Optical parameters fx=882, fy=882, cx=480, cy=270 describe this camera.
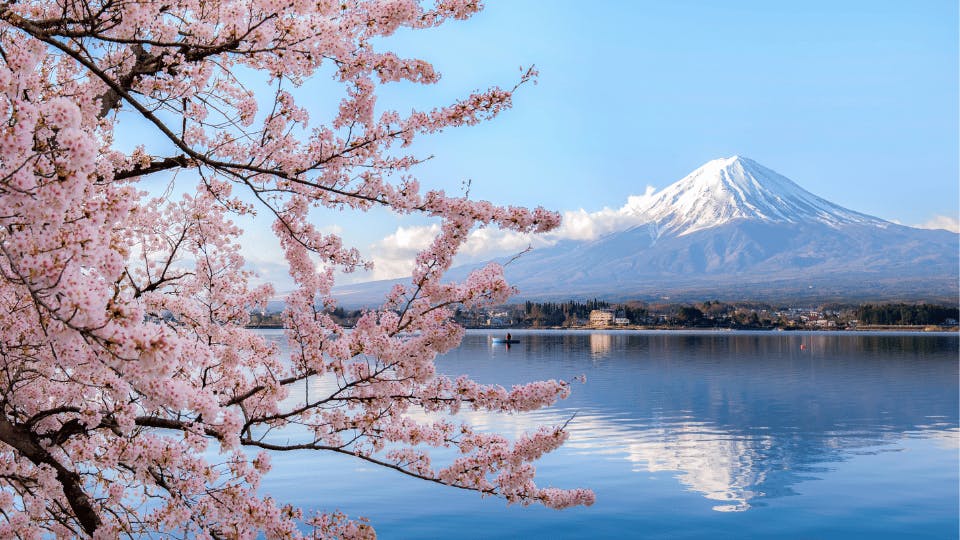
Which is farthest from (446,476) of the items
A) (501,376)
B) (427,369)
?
(501,376)

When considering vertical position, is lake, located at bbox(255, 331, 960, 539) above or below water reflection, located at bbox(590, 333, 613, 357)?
below

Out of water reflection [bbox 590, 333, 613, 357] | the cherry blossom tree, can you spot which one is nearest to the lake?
the cherry blossom tree

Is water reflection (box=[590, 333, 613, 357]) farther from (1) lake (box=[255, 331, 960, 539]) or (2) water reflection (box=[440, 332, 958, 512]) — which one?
(1) lake (box=[255, 331, 960, 539])

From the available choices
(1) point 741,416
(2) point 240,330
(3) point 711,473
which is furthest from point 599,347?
(2) point 240,330

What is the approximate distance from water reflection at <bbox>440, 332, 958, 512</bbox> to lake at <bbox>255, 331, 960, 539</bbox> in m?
0.10

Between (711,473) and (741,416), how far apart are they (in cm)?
1464

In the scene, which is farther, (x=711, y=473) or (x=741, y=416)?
(x=741, y=416)

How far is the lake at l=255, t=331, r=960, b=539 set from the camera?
67.8 ft

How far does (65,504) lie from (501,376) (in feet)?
164

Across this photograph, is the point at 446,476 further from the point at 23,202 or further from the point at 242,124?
the point at 23,202

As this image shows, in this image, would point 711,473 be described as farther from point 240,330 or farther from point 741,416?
point 240,330

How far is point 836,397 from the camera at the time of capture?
48.1 meters

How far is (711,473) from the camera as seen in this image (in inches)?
1084

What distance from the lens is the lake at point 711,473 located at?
814 inches
